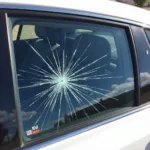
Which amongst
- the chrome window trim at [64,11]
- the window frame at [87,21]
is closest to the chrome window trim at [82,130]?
the window frame at [87,21]

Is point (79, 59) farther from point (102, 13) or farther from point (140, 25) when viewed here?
point (140, 25)

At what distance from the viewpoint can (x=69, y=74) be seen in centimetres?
180

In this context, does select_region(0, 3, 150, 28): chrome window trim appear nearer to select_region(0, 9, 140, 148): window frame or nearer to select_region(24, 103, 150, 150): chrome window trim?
select_region(0, 9, 140, 148): window frame

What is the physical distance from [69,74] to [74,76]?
1.3 inches

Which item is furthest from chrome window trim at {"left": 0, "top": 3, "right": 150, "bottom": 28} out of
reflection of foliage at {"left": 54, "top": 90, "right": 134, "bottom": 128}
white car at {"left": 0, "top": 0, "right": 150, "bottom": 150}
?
reflection of foliage at {"left": 54, "top": 90, "right": 134, "bottom": 128}

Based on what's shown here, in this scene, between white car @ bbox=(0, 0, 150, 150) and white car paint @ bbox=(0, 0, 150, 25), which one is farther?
white car paint @ bbox=(0, 0, 150, 25)

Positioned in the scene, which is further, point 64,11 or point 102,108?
point 102,108

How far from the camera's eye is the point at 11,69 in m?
1.50

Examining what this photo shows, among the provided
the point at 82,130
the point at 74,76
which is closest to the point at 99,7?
the point at 74,76

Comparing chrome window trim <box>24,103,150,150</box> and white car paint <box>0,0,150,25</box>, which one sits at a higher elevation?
white car paint <box>0,0,150,25</box>

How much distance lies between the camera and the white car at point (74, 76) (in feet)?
5.04

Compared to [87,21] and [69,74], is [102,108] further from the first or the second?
[87,21]

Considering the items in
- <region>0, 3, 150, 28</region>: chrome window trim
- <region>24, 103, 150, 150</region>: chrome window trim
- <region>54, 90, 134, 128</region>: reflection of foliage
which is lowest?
<region>24, 103, 150, 150</region>: chrome window trim

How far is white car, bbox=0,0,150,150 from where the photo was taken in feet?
5.04
